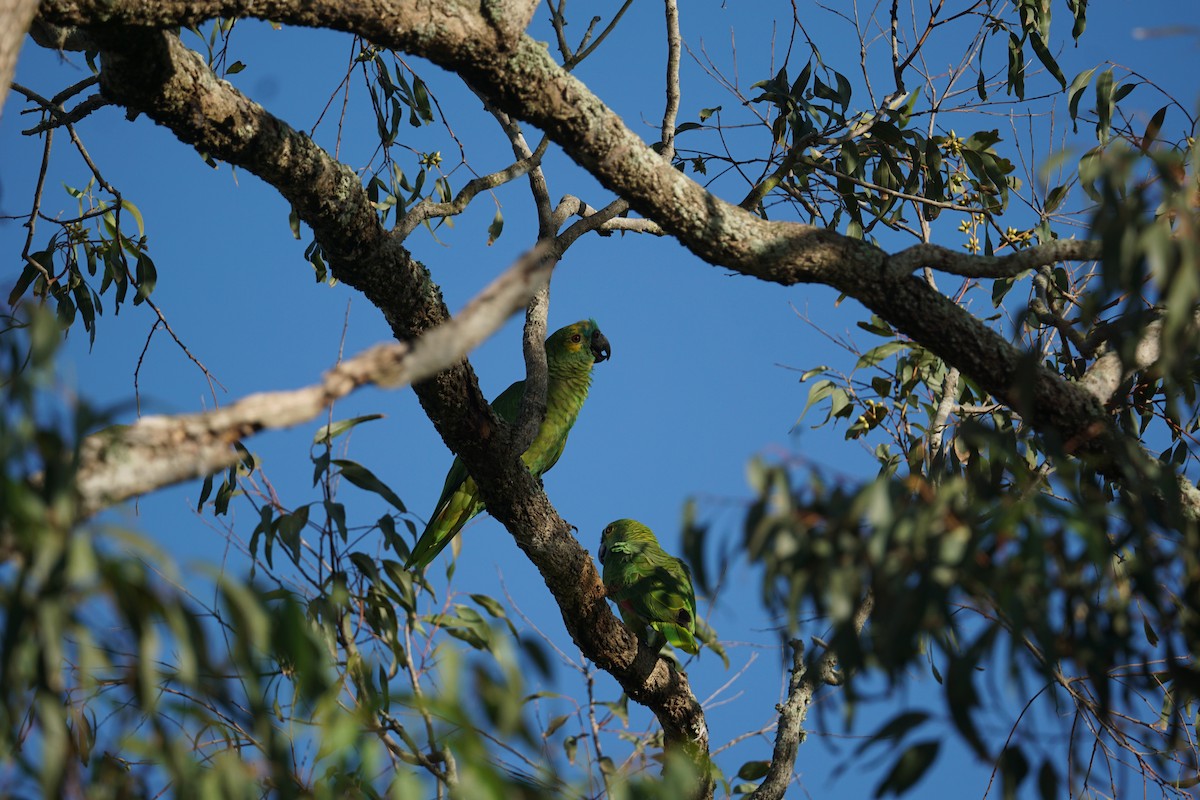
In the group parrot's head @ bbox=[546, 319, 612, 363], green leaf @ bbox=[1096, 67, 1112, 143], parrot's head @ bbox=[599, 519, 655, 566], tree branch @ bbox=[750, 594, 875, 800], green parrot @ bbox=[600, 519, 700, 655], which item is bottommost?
tree branch @ bbox=[750, 594, 875, 800]

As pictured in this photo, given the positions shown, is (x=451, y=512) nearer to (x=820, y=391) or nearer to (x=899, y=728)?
(x=820, y=391)

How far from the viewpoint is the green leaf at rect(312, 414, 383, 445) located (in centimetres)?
223

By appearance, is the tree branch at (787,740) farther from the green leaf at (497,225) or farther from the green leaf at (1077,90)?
the green leaf at (497,225)

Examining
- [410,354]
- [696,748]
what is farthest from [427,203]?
[696,748]

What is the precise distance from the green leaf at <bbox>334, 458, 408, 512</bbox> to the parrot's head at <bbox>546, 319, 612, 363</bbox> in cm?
234

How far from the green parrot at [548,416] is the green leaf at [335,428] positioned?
42.2 inches

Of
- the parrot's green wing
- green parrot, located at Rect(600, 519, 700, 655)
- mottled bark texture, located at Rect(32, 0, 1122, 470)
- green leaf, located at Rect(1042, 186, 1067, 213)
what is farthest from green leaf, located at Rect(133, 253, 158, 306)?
green leaf, located at Rect(1042, 186, 1067, 213)

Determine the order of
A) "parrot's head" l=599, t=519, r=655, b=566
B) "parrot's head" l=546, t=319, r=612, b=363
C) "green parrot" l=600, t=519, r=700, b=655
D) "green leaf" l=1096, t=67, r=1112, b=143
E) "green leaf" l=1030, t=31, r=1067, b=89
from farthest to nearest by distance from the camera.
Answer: "parrot's head" l=546, t=319, r=612, b=363
"parrot's head" l=599, t=519, r=655, b=566
"green parrot" l=600, t=519, r=700, b=655
"green leaf" l=1030, t=31, r=1067, b=89
"green leaf" l=1096, t=67, r=1112, b=143

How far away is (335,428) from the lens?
90.6 inches

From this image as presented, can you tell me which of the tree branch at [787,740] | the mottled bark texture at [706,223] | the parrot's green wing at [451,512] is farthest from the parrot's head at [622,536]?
the mottled bark texture at [706,223]

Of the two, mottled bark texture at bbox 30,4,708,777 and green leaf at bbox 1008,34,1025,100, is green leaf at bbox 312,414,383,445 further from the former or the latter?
green leaf at bbox 1008,34,1025,100

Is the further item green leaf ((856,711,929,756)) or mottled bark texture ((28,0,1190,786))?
mottled bark texture ((28,0,1190,786))

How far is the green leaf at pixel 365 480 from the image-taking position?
2.08 metres

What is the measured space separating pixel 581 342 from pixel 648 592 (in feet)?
5.24
